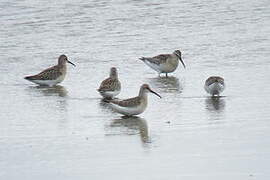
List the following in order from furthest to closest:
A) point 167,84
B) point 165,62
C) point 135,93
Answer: point 165,62
point 167,84
point 135,93

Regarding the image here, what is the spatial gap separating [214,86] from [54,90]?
3543 millimetres

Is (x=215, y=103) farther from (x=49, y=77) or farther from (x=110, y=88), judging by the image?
(x=49, y=77)

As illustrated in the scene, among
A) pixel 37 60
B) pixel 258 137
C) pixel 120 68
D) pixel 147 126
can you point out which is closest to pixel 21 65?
pixel 37 60

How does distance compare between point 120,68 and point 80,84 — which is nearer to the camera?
point 80,84

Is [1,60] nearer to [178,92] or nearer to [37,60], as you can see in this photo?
[37,60]

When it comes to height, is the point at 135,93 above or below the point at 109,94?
above

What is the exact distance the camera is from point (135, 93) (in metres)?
15.6

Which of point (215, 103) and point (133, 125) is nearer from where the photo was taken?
point (133, 125)

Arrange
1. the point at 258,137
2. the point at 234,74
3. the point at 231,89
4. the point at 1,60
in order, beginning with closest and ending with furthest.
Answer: the point at 258,137, the point at 231,89, the point at 234,74, the point at 1,60

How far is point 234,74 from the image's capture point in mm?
16844

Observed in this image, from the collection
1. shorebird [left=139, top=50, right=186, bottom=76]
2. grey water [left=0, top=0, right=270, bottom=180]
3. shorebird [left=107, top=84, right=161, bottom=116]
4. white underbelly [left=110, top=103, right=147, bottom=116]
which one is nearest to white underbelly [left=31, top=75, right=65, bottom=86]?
grey water [left=0, top=0, right=270, bottom=180]

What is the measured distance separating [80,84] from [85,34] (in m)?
5.92

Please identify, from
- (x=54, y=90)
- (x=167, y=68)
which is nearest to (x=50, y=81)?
(x=54, y=90)

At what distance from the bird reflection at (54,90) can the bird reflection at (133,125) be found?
8.53 ft
